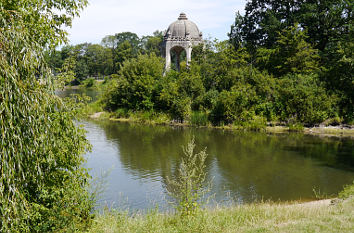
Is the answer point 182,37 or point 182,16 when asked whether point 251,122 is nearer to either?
point 182,37

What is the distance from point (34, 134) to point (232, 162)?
1316cm

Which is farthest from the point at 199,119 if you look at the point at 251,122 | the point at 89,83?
the point at 89,83

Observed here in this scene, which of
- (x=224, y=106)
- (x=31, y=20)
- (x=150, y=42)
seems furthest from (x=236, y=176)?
(x=150, y=42)

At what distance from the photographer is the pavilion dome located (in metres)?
38.6

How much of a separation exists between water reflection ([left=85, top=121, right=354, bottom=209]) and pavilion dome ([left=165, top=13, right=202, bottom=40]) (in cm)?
1510

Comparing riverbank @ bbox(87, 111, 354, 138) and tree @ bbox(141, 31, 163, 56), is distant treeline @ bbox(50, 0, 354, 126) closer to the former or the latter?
riverbank @ bbox(87, 111, 354, 138)

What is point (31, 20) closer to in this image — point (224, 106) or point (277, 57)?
point (224, 106)

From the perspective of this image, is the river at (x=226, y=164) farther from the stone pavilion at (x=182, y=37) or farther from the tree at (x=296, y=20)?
the stone pavilion at (x=182, y=37)

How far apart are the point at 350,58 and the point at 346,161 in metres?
9.39

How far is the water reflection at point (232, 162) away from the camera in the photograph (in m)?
13.3

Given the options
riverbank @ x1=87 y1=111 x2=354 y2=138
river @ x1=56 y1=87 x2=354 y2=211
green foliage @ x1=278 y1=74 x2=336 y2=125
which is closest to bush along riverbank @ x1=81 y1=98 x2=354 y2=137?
riverbank @ x1=87 y1=111 x2=354 y2=138

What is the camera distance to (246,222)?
7.87 m

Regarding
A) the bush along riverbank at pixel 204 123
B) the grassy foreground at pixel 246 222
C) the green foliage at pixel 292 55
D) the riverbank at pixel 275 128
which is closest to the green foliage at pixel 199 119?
the bush along riverbank at pixel 204 123

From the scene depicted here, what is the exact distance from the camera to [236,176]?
1520 cm
